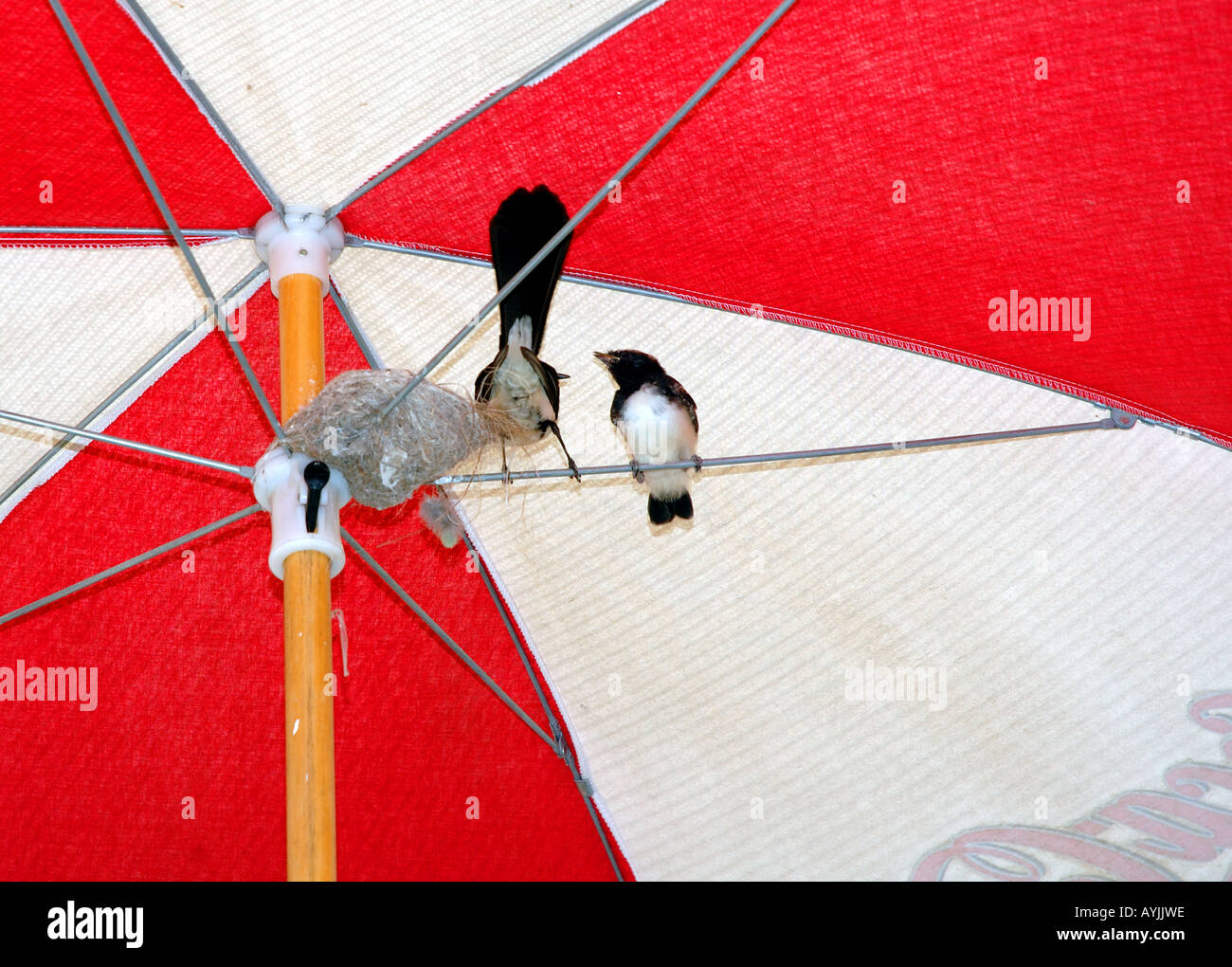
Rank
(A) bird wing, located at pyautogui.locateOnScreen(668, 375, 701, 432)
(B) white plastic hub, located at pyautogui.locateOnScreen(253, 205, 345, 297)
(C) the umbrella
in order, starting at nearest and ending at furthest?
1. (C) the umbrella
2. (B) white plastic hub, located at pyautogui.locateOnScreen(253, 205, 345, 297)
3. (A) bird wing, located at pyautogui.locateOnScreen(668, 375, 701, 432)

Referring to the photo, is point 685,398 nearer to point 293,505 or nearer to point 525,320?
point 525,320

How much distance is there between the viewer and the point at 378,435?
9.90 ft

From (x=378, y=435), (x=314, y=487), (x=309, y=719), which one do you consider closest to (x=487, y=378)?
(x=378, y=435)

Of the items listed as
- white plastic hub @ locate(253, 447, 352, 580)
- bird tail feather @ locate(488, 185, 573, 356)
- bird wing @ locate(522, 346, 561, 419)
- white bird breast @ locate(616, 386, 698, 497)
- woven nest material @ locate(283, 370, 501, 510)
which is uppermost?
bird tail feather @ locate(488, 185, 573, 356)

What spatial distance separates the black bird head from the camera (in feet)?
11.8

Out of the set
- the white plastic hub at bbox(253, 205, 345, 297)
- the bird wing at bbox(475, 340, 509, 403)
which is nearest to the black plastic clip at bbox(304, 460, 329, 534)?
the white plastic hub at bbox(253, 205, 345, 297)

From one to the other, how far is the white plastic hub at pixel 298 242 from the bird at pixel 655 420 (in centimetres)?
71

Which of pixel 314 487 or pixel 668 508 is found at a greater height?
pixel 668 508

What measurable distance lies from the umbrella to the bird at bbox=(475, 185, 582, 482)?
9 centimetres

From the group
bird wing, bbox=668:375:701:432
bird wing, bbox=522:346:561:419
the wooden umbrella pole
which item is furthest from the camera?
bird wing, bbox=668:375:701:432

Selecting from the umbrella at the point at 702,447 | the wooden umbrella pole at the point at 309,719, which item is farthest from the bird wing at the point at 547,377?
the wooden umbrella pole at the point at 309,719

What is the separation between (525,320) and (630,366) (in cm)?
30

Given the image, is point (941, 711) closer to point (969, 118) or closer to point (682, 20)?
point (969, 118)

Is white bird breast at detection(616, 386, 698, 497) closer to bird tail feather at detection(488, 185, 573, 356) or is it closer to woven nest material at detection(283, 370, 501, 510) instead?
bird tail feather at detection(488, 185, 573, 356)
